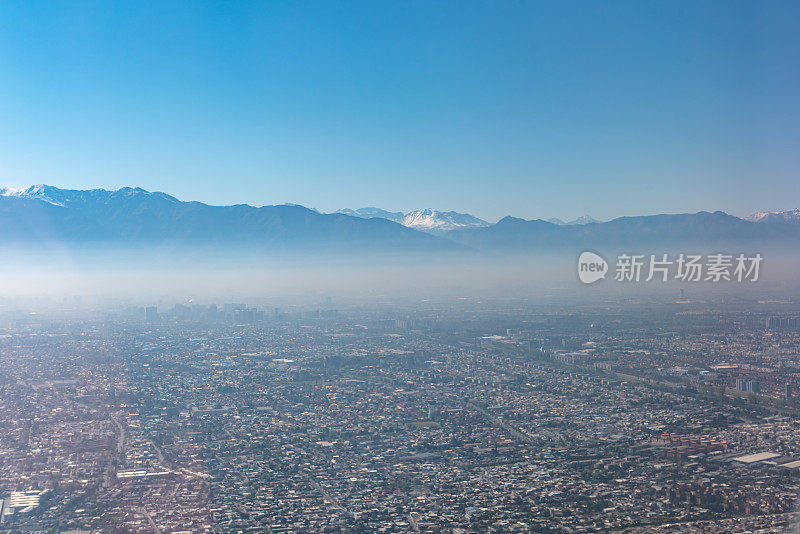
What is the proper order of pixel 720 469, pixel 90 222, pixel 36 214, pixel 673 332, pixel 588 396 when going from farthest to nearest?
pixel 90 222 < pixel 36 214 < pixel 673 332 < pixel 588 396 < pixel 720 469

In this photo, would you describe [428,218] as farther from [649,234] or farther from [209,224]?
[649,234]

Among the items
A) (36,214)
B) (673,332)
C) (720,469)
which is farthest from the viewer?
(36,214)

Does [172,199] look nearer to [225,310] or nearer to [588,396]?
[225,310]

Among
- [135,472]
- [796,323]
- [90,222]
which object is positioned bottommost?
[135,472]

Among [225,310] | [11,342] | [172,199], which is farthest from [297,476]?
[172,199]

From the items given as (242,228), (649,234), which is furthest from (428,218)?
(649,234)

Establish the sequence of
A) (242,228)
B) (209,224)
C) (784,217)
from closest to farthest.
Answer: (784,217) → (209,224) → (242,228)

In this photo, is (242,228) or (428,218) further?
(428,218)

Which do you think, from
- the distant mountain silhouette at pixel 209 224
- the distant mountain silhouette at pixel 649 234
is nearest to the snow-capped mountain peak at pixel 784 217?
the distant mountain silhouette at pixel 649 234

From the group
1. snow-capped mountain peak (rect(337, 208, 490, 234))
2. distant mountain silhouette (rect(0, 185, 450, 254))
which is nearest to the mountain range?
distant mountain silhouette (rect(0, 185, 450, 254))

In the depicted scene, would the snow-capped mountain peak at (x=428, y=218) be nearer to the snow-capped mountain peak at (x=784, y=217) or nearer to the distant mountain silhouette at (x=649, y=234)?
the distant mountain silhouette at (x=649, y=234)

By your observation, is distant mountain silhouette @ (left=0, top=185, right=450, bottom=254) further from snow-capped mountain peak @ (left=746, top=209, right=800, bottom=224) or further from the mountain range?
snow-capped mountain peak @ (left=746, top=209, right=800, bottom=224)
